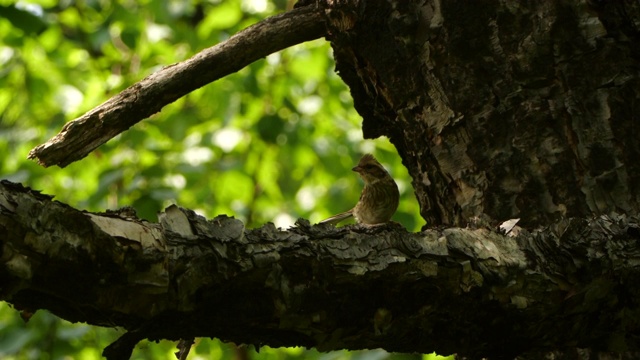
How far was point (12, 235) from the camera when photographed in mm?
1374

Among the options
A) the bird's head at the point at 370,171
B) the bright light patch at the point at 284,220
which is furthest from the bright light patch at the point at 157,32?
the bird's head at the point at 370,171

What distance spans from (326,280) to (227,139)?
4.86 m

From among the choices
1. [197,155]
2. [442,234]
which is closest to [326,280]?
[442,234]

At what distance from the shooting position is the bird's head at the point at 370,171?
15.2 feet

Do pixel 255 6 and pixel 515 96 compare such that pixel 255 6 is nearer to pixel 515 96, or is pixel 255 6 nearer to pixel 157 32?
pixel 157 32

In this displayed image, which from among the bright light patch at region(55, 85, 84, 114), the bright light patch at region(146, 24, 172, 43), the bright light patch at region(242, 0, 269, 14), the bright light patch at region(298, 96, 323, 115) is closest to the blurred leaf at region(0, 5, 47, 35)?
the bright light patch at region(55, 85, 84, 114)

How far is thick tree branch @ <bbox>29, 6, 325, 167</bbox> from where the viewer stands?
8.20 ft

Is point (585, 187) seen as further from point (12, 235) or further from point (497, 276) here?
point (12, 235)

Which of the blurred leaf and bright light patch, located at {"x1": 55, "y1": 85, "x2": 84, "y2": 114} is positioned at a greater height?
bright light patch, located at {"x1": 55, "y1": 85, "x2": 84, "y2": 114}

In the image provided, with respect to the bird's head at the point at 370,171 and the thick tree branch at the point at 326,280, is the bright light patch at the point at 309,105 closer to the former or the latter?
the bird's head at the point at 370,171

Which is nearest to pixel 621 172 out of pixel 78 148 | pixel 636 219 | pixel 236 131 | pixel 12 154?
pixel 636 219

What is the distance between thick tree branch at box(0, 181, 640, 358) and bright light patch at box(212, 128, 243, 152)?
15.1ft

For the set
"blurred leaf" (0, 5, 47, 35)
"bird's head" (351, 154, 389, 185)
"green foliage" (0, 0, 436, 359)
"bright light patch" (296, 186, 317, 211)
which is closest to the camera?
"bird's head" (351, 154, 389, 185)

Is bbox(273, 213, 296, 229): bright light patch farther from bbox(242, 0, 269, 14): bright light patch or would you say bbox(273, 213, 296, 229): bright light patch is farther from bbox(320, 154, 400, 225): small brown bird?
bbox(320, 154, 400, 225): small brown bird
